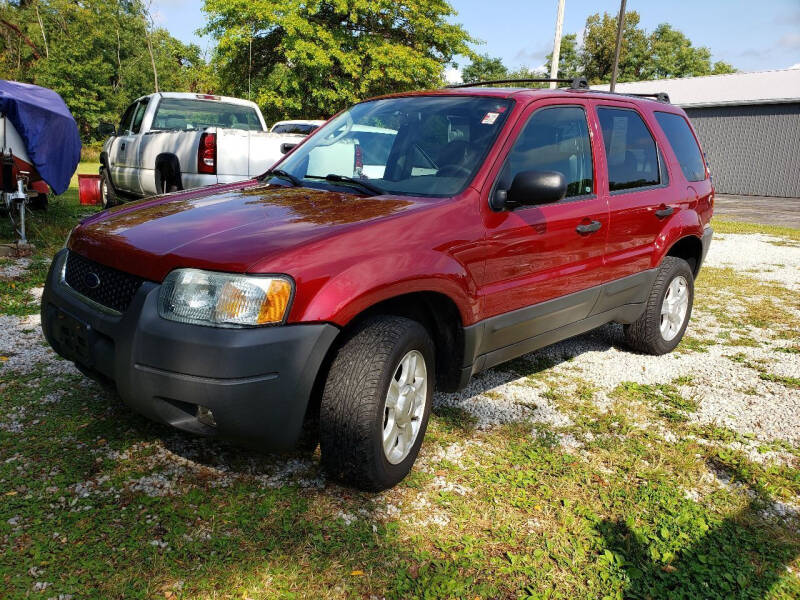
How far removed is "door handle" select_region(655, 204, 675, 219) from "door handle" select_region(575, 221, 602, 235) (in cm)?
86

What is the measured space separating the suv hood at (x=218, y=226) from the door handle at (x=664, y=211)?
2245 millimetres

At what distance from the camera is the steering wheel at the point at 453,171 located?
329 cm

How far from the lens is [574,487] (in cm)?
305

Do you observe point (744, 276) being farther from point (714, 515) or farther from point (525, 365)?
point (714, 515)

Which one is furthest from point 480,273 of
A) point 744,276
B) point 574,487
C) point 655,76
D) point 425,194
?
point 655,76

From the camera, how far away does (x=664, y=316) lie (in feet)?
16.6

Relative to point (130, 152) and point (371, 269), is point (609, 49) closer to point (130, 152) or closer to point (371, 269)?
point (130, 152)

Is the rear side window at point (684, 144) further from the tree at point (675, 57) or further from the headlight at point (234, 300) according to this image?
the tree at point (675, 57)

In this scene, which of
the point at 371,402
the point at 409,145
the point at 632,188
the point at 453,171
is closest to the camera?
the point at 371,402

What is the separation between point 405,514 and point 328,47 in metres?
27.6

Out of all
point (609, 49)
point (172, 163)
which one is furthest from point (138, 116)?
point (609, 49)

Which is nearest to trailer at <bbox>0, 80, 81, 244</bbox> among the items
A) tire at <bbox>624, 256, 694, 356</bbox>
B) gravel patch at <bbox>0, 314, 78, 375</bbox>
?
gravel patch at <bbox>0, 314, 78, 375</bbox>

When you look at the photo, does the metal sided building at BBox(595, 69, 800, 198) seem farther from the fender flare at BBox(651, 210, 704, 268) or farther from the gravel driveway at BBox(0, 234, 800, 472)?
the fender flare at BBox(651, 210, 704, 268)

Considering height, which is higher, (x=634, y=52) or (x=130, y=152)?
(x=634, y=52)
